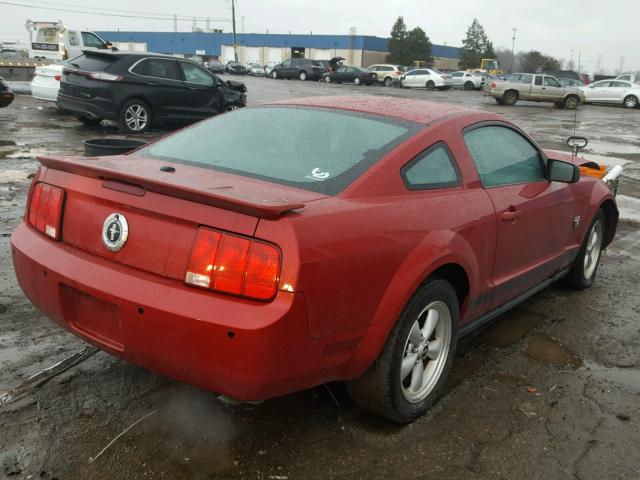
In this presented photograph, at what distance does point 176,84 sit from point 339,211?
1141 centimetres

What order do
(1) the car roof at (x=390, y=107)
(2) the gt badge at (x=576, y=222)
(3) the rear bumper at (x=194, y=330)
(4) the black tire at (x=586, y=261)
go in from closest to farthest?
(3) the rear bumper at (x=194, y=330) → (1) the car roof at (x=390, y=107) → (2) the gt badge at (x=576, y=222) → (4) the black tire at (x=586, y=261)

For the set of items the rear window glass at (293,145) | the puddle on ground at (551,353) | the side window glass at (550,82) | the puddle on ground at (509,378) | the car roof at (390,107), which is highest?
the side window glass at (550,82)

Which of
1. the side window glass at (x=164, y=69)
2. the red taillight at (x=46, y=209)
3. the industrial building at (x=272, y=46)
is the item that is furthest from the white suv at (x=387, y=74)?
the red taillight at (x=46, y=209)

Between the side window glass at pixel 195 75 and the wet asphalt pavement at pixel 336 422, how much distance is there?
391 inches

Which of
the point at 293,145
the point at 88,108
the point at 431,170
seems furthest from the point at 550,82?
the point at 293,145

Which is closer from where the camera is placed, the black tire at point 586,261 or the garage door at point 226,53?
the black tire at point 586,261

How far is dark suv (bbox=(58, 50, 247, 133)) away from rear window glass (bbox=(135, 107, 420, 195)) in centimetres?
938

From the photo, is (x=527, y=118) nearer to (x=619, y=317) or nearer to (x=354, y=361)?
(x=619, y=317)

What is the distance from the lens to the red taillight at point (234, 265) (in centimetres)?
227

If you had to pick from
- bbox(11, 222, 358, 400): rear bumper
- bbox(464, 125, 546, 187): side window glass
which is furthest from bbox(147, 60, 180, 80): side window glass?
bbox(11, 222, 358, 400): rear bumper

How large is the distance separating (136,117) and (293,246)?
11.2 meters

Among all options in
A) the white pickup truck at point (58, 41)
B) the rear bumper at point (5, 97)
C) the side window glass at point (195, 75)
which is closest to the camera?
the rear bumper at point (5, 97)

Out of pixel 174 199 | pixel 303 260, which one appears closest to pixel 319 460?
pixel 303 260

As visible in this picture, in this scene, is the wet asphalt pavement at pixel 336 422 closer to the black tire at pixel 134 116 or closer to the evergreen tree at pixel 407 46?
the black tire at pixel 134 116
